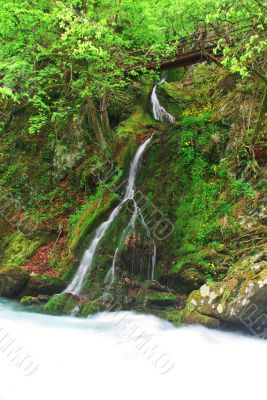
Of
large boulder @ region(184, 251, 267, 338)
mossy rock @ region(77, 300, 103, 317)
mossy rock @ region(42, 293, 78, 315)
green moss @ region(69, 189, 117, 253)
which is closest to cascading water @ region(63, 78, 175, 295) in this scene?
green moss @ region(69, 189, 117, 253)

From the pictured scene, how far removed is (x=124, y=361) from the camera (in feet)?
A: 18.8

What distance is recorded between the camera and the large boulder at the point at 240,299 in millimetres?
6180

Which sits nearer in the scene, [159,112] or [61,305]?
[61,305]

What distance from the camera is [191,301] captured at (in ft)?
23.1

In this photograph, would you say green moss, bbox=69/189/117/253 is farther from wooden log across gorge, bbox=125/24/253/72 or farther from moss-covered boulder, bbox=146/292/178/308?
wooden log across gorge, bbox=125/24/253/72

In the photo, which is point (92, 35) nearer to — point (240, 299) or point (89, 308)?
point (89, 308)

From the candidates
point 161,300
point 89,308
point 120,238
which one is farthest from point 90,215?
point 161,300

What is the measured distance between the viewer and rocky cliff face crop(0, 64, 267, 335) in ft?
25.1

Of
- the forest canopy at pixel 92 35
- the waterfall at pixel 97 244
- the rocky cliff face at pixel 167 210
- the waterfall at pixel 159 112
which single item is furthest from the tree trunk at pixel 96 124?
the waterfall at pixel 159 112

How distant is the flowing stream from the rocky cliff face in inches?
19.5

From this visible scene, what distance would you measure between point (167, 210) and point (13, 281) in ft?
14.0

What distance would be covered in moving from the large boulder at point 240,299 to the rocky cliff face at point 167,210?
0.07ft

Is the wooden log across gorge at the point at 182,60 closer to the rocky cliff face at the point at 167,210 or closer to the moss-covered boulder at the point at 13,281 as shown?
the rocky cliff face at the point at 167,210

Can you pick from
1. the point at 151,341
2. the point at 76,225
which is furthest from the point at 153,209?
the point at 151,341
